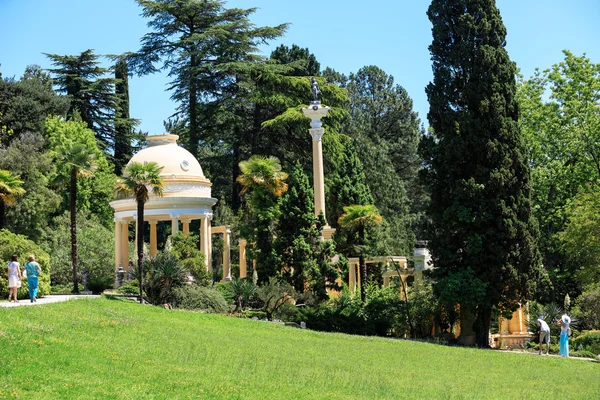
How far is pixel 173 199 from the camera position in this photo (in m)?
45.2

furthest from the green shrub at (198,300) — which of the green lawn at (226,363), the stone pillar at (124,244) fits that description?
the stone pillar at (124,244)

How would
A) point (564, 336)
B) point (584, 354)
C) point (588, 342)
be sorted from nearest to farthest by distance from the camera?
point (564, 336)
point (584, 354)
point (588, 342)

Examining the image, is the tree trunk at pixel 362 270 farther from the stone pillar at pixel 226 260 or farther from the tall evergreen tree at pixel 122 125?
the tall evergreen tree at pixel 122 125

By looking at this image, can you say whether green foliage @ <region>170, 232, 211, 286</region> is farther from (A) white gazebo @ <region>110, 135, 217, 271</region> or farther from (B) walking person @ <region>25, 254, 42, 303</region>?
(B) walking person @ <region>25, 254, 42, 303</region>

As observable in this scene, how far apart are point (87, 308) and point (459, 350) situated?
12.4 metres

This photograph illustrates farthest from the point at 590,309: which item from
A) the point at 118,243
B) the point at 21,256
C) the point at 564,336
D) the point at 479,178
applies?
the point at 21,256

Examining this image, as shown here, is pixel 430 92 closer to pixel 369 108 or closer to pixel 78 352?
pixel 78 352

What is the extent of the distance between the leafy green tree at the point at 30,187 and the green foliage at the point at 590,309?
30388mm

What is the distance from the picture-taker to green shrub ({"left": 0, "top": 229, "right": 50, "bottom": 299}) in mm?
30969

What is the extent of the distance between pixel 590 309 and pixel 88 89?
40914 millimetres

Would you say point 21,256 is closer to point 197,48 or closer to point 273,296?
point 273,296

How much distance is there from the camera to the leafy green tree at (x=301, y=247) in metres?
38.5

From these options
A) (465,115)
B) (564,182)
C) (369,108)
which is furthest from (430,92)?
(369,108)

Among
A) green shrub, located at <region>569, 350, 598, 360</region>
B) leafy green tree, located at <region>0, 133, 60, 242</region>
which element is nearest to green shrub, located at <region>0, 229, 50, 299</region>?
leafy green tree, located at <region>0, 133, 60, 242</region>
